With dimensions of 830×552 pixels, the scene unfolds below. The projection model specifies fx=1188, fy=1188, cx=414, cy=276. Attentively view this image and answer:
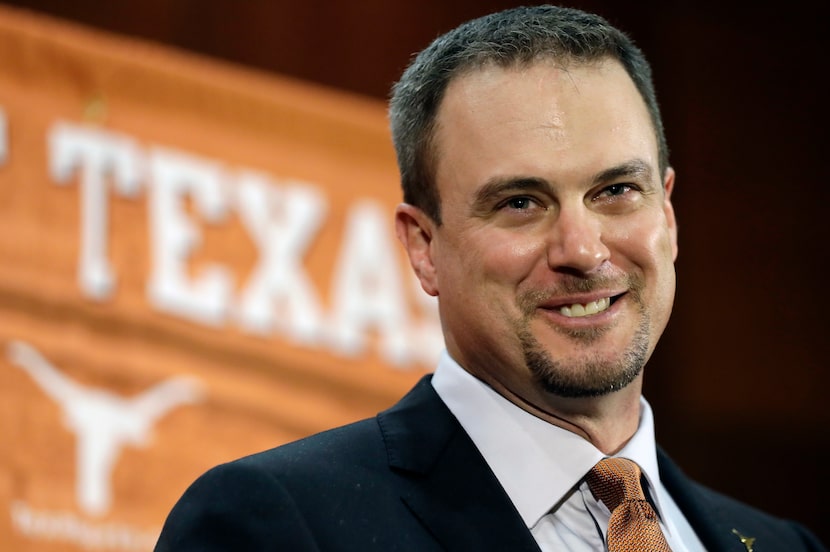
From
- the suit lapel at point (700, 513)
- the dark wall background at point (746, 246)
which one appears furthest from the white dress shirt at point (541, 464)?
the dark wall background at point (746, 246)

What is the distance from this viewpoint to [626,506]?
163cm

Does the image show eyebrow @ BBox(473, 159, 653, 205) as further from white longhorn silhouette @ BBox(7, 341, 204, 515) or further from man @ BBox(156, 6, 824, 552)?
white longhorn silhouette @ BBox(7, 341, 204, 515)

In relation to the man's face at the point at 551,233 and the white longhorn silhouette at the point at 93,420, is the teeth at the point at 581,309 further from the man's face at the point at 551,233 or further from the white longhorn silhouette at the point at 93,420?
the white longhorn silhouette at the point at 93,420

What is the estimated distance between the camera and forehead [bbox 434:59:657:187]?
1.64 meters

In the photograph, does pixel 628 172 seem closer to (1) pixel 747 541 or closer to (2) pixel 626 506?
(2) pixel 626 506

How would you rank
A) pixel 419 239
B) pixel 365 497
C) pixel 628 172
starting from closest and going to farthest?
pixel 365 497 → pixel 628 172 → pixel 419 239

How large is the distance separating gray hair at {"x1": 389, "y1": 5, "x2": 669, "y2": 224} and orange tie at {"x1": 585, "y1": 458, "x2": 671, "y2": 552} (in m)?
0.44

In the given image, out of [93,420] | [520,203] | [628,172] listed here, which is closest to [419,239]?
[520,203]

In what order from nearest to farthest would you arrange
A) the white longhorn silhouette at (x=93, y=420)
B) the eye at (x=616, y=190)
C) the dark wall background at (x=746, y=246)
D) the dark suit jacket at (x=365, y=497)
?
the dark suit jacket at (x=365, y=497), the eye at (x=616, y=190), the white longhorn silhouette at (x=93, y=420), the dark wall background at (x=746, y=246)

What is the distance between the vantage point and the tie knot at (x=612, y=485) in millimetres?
1640

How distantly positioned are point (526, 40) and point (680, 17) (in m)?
2.47

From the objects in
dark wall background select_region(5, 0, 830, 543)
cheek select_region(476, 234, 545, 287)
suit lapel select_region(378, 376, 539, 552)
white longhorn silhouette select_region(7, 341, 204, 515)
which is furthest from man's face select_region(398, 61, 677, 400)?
dark wall background select_region(5, 0, 830, 543)

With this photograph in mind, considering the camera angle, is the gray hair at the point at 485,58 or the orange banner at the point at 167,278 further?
the orange banner at the point at 167,278

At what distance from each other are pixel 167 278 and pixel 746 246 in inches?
82.5
